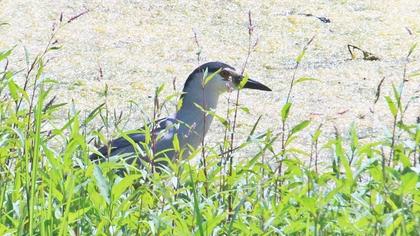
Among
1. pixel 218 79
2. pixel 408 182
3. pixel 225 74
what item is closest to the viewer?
pixel 408 182

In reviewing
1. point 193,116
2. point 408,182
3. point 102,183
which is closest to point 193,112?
point 193,116

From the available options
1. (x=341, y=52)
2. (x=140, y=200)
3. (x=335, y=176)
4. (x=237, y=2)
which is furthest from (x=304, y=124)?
(x=237, y=2)

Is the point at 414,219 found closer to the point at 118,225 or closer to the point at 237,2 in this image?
the point at 118,225

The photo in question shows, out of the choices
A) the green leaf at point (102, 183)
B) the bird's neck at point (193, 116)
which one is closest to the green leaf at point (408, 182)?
the green leaf at point (102, 183)

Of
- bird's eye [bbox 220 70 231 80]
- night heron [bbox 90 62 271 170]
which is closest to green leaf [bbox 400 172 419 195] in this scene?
night heron [bbox 90 62 271 170]

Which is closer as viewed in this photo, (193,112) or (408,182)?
(408,182)

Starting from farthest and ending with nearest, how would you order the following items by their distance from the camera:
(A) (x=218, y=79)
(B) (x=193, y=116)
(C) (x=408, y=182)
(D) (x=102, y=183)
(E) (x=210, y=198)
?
1. (A) (x=218, y=79)
2. (B) (x=193, y=116)
3. (E) (x=210, y=198)
4. (D) (x=102, y=183)
5. (C) (x=408, y=182)

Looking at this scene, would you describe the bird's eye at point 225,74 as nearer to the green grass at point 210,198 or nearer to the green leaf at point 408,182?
the green grass at point 210,198

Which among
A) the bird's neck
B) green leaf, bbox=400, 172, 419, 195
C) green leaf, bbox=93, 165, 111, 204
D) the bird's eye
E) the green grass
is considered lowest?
the bird's neck

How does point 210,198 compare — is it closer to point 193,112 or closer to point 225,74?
point 193,112

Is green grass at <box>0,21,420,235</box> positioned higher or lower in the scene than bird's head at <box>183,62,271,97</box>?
higher

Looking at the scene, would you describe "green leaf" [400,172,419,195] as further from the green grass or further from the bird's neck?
the bird's neck

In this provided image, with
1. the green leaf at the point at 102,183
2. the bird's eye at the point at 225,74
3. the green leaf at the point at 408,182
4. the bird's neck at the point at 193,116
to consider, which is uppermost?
the green leaf at the point at 408,182

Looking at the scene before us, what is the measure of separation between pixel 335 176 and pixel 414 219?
1.46 feet
